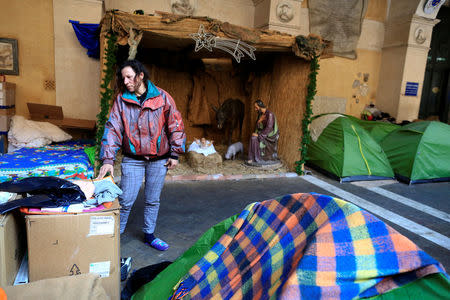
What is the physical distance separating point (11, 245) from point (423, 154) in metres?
7.18

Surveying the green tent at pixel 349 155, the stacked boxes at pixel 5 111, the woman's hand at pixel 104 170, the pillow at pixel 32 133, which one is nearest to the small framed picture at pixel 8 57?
the stacked boxes at pixel 5 111

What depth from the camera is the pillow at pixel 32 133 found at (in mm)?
5500

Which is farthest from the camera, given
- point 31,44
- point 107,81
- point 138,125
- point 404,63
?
point 404,63

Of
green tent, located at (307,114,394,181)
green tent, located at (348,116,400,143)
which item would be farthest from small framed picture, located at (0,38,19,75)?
green tent, located at (348,116,400,143)

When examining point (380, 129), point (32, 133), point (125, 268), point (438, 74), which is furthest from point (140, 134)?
point (438, 74)

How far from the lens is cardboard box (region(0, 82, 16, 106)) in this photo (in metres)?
5.54

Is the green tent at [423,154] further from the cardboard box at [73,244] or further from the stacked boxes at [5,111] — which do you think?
the stacked boxes at [5,111]

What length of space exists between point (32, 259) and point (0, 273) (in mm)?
176

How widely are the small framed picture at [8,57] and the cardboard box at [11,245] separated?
17.8 ft

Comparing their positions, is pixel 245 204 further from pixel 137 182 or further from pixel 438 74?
pixel 438 74

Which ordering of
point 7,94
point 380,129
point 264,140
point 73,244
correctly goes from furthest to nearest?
point 380,129
point 264,140
point 7,94
point 73,244

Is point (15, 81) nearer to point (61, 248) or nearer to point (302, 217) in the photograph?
point (61, 248)

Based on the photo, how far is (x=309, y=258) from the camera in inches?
51.6

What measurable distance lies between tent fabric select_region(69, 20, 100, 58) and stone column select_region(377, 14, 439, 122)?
935cm
